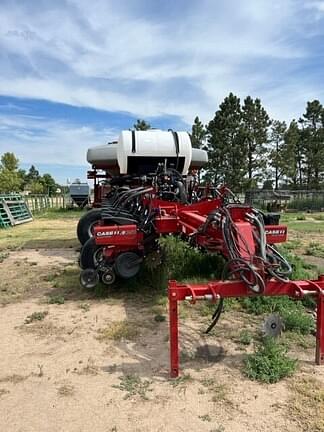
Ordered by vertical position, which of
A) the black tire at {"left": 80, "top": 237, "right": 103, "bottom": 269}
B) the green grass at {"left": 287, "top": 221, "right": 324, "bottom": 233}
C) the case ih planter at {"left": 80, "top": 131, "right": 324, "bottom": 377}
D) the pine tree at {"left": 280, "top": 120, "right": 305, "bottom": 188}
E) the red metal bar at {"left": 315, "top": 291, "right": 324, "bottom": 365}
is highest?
the pine tree at {"left": 280, "top": 120, "right": 305, "bottom": 188}

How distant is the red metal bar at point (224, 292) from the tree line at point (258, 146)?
28269 mm

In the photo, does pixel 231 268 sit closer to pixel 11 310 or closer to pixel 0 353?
pixel 0 353

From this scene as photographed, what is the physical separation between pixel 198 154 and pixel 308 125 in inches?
1247

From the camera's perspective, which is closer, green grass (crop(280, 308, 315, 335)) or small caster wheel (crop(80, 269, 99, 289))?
green grass (crop(280, 308, 315, 335))

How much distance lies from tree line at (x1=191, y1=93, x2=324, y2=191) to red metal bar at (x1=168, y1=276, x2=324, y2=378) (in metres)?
28.3

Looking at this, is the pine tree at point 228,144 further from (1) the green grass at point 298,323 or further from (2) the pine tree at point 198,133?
(1) the green grass at point 298,323

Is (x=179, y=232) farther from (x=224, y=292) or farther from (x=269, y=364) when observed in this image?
(x=269, y=364)

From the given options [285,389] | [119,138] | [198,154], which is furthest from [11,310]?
[198,154]

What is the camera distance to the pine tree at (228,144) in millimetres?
32969

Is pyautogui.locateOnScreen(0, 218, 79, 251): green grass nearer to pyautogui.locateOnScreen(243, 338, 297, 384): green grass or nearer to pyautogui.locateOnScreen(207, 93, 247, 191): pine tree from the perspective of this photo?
pyautogui.locateOnScreen(243, 338, 297, 384): green grass

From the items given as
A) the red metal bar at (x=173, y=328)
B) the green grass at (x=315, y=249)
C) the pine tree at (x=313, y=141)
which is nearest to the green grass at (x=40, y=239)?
the green grass at (x=315, y=249)

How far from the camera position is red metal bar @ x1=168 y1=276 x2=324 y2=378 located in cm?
293

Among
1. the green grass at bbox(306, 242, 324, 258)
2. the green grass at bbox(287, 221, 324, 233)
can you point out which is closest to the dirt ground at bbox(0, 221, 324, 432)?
the green grass at bbox(306, 242, 324, 258)

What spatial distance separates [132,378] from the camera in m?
3.02
